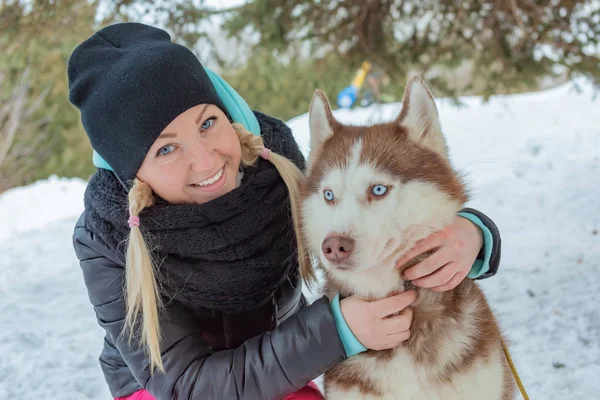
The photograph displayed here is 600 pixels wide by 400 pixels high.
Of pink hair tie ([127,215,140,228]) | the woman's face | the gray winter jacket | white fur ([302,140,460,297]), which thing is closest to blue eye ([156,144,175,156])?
the woman's face

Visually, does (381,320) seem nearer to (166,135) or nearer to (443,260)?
(443,260)

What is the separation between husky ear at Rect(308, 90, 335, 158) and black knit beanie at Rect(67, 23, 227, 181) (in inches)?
15.5

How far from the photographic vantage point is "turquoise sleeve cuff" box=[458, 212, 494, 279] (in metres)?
1.91

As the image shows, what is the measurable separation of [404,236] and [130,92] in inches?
38.6

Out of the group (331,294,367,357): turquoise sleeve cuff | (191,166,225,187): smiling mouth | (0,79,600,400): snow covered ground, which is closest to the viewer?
(331,294,367,357): turquoise sleeve cuff

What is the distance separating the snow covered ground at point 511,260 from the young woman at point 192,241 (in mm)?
437

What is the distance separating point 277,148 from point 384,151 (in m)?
0.67

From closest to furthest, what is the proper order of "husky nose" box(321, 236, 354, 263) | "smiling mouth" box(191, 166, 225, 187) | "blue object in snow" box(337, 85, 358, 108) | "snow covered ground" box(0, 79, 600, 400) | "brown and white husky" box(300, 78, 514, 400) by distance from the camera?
1. "husky nose" box(321, 236, 354, 263)
2. "brown and white husky" box(300, 78, 514, 400)
3. "smiling mouth" box(191, 166, 225, 187)
4. "snow covered ground" box(0, 79, 600, 400)
5. "blue object in snow" box(337, 85, 358, 108)

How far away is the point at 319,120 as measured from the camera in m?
1.92

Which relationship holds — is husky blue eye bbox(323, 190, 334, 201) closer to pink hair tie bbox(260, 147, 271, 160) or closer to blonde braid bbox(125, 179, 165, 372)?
pink hair tie bbox(260, 147, 271, 160)

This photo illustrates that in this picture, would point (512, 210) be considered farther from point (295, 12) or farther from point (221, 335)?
point (221, 335)

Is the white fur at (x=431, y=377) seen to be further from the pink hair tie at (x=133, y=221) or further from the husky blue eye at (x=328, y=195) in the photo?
the pink hair tie at (x=133, y=221)

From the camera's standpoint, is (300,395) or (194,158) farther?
(300,395)

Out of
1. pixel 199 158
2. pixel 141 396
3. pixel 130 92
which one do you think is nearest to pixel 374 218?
pixel 199 158
